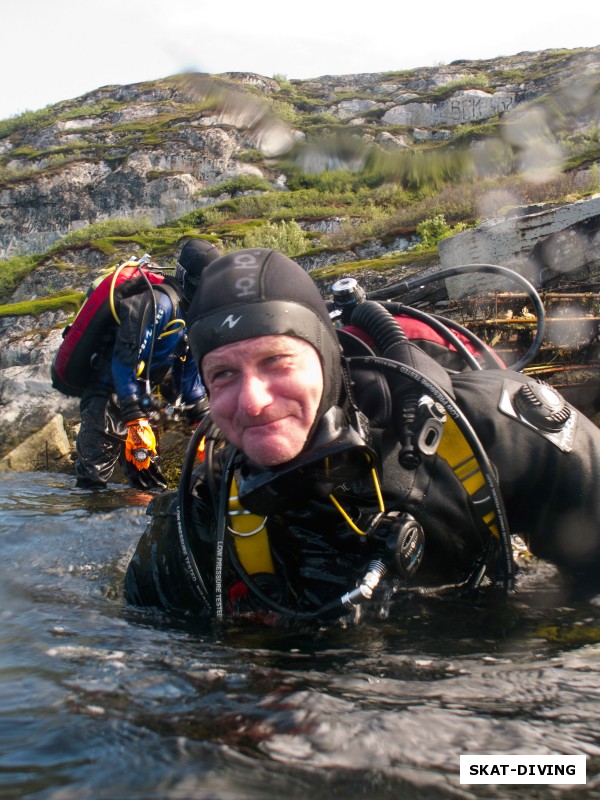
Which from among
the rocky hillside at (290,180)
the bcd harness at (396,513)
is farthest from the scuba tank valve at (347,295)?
the rocky hillside at (290,180)

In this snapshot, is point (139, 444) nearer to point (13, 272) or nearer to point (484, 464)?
point (484, 464)

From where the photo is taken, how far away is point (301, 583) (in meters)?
2.40

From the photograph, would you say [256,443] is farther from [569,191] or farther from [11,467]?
[569,191]

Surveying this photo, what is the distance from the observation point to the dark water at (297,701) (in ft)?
3.88

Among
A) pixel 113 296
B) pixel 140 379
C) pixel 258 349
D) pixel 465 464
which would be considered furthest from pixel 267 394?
pixel 113 296

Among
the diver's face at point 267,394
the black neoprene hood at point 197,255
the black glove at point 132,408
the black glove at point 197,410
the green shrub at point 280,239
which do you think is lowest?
the black glove at point 197,410

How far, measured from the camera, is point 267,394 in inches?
81.2

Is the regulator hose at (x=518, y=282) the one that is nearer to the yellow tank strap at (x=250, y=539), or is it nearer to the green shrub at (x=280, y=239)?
the yellow tank strap at (x=250, y=539)

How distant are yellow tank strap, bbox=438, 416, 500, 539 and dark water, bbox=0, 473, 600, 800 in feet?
1.15

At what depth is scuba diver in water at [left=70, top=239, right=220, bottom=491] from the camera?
5684 millimetres

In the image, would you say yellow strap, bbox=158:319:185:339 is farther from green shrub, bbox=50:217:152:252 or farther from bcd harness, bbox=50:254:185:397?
green shrub, bbox=50:217:152:252

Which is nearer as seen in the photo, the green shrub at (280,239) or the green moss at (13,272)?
the green shrub at (280,239)

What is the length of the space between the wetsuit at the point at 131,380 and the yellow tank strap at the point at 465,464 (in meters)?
3.86

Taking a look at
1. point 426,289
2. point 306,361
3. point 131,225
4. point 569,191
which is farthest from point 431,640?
point 131,225
